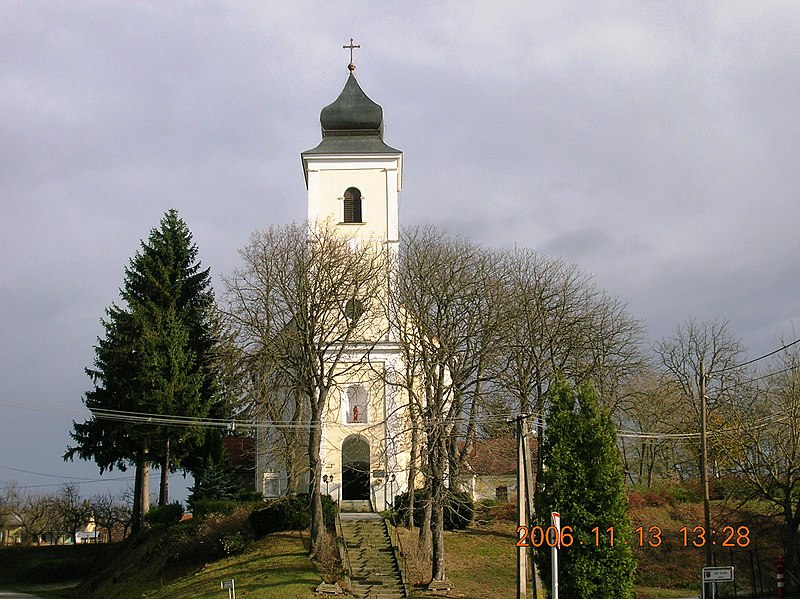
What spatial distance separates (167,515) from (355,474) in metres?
8.31

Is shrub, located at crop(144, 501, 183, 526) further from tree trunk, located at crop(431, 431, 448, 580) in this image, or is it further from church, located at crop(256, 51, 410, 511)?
tree trunk, located at crop(431, 431, 448, 580)

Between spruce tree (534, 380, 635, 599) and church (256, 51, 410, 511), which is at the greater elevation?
church (256, 51, 410, 511)

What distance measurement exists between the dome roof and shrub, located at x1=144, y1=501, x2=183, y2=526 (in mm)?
17813

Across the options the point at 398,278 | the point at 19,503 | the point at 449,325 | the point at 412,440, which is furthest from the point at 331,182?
the point at 19,503

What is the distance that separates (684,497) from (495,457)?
30.4 feet

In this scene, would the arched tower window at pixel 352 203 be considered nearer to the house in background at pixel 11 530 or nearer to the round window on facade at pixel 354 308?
the round window on facade at pixel 354 308

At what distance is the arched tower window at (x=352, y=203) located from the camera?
138ft

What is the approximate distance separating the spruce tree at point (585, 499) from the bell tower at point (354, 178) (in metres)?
17.9

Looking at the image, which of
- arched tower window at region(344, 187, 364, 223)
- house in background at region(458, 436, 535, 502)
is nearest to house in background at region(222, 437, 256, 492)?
house in background at region(458, 436, 535, 502)

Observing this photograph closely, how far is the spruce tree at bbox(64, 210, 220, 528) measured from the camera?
39031 mm

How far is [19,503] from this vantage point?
3484 inches

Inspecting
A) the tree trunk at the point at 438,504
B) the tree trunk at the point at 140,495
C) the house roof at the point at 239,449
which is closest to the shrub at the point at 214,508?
the tree trunk at the point at 140,495
